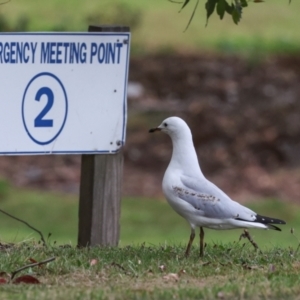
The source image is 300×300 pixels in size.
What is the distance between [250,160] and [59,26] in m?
5.65

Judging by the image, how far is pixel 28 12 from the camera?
21703mm

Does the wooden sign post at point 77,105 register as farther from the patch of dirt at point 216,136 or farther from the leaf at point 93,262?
the patch of dirt at point 216,136

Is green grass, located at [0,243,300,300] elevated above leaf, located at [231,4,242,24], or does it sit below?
below

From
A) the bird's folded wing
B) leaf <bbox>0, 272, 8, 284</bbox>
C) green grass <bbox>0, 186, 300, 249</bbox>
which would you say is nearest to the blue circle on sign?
the bird's folded wing

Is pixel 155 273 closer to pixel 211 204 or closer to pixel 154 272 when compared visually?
pixel 154 272

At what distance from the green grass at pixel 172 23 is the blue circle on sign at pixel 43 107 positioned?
35.0ft

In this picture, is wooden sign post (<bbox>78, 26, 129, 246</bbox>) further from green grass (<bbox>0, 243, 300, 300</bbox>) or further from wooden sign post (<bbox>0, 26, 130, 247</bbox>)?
green grass (<bbox>0, 243, 300, 300</bbox>)

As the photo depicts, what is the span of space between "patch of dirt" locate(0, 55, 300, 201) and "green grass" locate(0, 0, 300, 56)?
1.47 meters

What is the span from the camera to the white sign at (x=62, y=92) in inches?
262

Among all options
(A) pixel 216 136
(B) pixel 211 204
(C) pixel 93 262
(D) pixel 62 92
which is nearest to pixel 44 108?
(D) pixel 62 92

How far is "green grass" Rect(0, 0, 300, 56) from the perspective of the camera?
19.0 metres

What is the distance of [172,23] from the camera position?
21.4 m

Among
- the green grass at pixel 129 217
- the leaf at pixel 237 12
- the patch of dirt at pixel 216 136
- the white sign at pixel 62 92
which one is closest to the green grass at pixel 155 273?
the white sign at pixel 62 92

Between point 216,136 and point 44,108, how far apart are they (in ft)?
27.9
